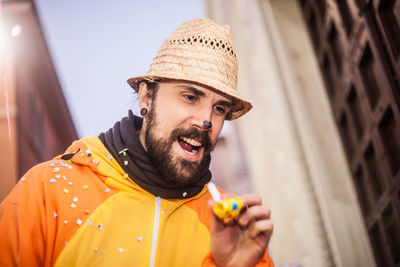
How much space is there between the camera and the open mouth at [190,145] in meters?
1.81

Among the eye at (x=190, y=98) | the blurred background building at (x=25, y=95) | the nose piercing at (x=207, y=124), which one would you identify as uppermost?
the blurred background building at (x=25, y=95)

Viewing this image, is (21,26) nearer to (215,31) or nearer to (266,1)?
(266,1)

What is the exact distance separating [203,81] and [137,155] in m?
0.51

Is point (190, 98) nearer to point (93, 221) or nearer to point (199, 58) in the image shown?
point (199, 58)

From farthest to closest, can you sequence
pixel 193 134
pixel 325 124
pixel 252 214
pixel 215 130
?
pixel 325 124 → pixel 215 130 → pixel 193 134 → pixel 252 214

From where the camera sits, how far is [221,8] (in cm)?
498

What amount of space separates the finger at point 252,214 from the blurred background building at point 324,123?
1.36m

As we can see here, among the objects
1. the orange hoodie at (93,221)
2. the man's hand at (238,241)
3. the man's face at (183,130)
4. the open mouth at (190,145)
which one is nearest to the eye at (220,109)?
the man's face at (183,130)

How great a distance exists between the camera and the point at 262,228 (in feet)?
4.63

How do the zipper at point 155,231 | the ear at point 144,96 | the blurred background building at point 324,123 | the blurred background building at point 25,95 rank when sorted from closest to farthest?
the zipper at point 155,231
the ear at point 144,96
the blurred background building at point 324,123
the blurred background building at point 25,95

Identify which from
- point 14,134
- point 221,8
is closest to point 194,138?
point 221,8

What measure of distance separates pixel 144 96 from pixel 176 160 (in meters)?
0.52

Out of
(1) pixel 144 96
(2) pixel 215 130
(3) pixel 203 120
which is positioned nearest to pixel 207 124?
(3) pixel 203 120

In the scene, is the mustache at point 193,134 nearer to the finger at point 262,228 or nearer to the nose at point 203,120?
the nose at point 203,120
